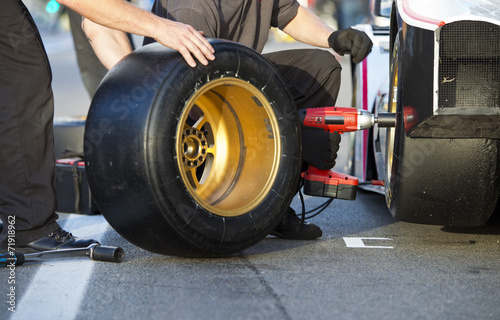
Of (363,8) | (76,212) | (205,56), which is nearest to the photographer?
(205,56)

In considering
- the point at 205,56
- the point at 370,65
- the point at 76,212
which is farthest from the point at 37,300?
the point at 370,65

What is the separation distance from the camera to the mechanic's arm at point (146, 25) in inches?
102

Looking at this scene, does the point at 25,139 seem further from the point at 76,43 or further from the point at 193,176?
the point at 76,43

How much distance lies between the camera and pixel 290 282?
2.37 metres

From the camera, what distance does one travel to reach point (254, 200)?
9.18ft

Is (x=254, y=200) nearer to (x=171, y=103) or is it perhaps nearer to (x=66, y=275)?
(x=171, y=103)

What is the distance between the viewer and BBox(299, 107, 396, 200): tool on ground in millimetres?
3062

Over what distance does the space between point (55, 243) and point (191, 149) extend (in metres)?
0.67

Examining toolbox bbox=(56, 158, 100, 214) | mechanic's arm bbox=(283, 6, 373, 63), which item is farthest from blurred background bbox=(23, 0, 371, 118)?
toolbox bbox=(56, 158, 100, 214)

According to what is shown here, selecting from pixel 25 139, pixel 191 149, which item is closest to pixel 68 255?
pixel 25 139

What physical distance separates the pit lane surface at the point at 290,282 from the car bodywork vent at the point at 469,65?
0.61 m

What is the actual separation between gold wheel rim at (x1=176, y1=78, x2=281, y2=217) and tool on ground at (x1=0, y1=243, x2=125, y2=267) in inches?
15.4

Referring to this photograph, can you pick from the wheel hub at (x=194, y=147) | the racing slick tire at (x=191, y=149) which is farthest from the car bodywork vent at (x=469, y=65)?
the wheel hub at (x=194, y=147)

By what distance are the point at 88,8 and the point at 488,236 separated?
6.53ft
